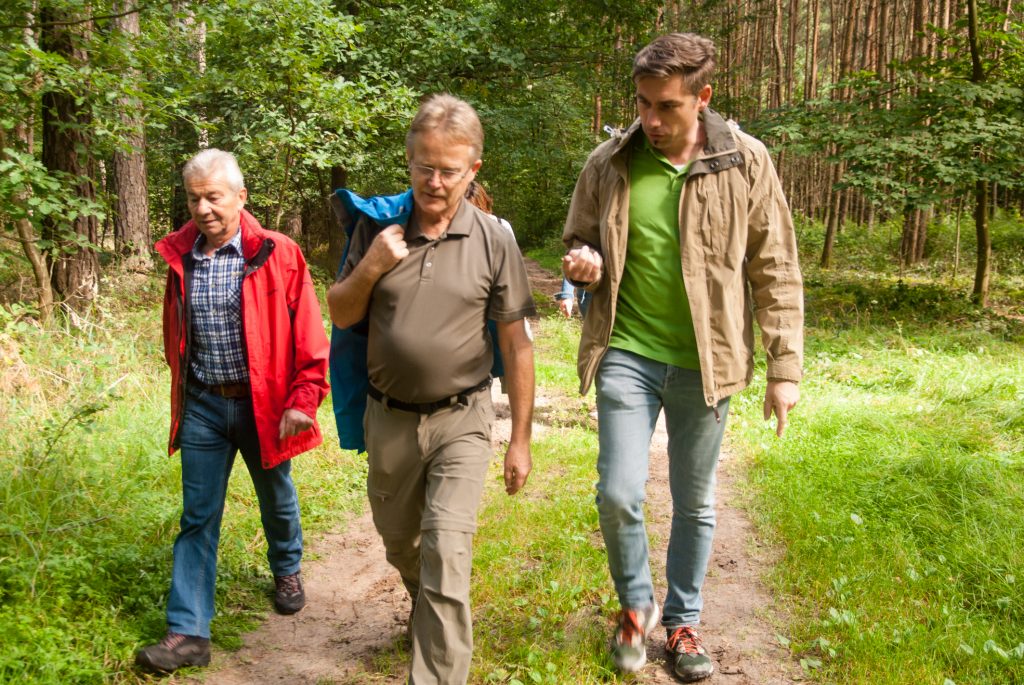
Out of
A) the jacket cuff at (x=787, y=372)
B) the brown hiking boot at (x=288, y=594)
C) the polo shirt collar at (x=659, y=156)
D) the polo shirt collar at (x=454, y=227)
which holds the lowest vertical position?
the brown hiking boot at (x=288, y=594)

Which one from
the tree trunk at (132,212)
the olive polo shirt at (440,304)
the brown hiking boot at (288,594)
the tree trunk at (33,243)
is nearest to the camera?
the olive polo shirt at (440,304)

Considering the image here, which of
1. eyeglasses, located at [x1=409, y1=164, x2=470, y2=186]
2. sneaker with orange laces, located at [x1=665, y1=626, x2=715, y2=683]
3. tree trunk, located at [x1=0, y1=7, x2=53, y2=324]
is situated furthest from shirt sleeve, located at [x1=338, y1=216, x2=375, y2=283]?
tree trunk, located at [x1=0, y1=7, x2=53, y2=324]

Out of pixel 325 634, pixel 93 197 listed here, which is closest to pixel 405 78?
pixel 93 197

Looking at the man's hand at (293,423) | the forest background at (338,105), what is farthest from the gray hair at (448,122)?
the forest background at (338,105)

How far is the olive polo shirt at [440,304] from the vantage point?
2965mm

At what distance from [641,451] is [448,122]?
1.45m

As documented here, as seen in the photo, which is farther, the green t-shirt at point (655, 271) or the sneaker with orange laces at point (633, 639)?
the sneaker with orange laces at point (633, 639)

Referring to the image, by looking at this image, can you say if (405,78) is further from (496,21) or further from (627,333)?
(627,333)

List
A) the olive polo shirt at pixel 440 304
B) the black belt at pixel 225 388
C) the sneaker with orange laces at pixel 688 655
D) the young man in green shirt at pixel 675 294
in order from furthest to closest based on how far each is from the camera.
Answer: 1. the black belt at pixel 225 388
2. the sneaker with orange laces at pixel 688 655
3. the young man in green shirt at pixel 675 294
4. the olive polo shirt at pixel 440 304

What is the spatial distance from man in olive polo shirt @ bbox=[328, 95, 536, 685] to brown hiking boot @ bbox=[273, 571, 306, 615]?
1267 mm

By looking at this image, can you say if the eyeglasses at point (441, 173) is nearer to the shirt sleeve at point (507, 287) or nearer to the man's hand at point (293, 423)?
the shirt sleeve at point (507, 287)

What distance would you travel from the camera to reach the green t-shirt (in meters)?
3.29

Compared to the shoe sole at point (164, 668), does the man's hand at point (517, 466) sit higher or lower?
higher

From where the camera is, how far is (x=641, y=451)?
3.32 meters
